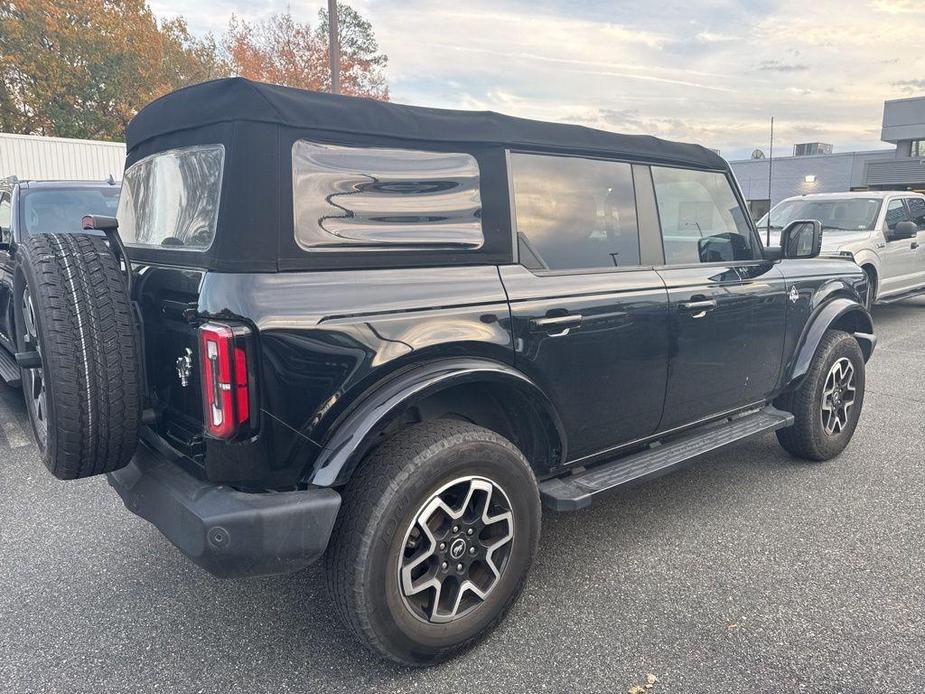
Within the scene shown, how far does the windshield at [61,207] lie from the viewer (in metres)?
5.86

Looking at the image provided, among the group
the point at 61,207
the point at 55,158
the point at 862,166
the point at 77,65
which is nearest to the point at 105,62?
the point at 77,65

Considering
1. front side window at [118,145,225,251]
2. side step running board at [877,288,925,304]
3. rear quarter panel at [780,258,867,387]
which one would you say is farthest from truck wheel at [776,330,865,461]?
side step running board at [877,288,925,304]

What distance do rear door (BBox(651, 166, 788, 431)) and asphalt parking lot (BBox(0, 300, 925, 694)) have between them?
0.66m

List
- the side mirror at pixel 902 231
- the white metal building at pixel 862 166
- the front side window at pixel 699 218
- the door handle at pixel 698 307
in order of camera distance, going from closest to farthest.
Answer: the door handle at pixel 698 307, the front side window at pixel 699 218, the side mirror at pixel 902 231, the white metal building at pixel 862 166

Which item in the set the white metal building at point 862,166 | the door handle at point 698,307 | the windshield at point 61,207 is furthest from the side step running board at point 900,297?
the white metal building at point 862,166

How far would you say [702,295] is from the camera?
3.34 metres

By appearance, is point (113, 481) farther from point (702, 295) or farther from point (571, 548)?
point (702, 295)

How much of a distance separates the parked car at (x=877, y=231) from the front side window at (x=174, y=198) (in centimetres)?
821

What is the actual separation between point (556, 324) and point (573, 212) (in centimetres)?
61

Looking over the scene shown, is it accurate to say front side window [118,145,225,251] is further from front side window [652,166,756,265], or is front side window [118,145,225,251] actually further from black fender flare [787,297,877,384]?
black fender flare [787,297,877,384]

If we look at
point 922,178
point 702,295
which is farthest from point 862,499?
point 922,178

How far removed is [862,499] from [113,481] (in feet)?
12.4

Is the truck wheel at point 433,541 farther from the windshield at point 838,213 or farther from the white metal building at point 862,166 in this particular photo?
the white metal building at point 862,166

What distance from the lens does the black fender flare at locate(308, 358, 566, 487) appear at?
2174 mm
